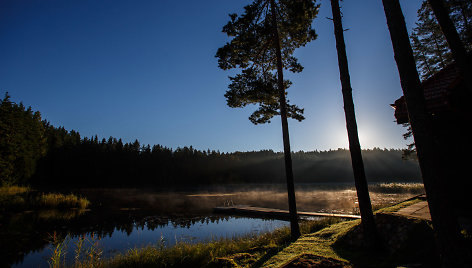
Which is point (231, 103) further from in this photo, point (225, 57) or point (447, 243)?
point (447, 243)

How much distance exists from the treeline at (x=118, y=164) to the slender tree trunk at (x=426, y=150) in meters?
42.5

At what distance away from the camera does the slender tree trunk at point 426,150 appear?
303cm

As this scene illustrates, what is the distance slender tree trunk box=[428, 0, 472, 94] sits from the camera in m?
5.23

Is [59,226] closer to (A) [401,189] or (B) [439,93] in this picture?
(B) [439,93]

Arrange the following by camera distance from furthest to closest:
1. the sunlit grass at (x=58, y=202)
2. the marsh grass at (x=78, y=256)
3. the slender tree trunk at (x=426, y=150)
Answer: the sunlit grass at (x=58, y=202) < the marsh grass at (x=78, y=256) < the slender tree trunk at (x=426, y=150)

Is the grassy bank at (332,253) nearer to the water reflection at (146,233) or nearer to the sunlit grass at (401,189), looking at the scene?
the water reflection at (146,233)

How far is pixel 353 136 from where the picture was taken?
18.7ft

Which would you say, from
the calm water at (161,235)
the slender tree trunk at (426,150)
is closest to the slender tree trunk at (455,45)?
the slender tree trunk at (426,150)

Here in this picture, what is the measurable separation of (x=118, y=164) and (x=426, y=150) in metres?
85.7

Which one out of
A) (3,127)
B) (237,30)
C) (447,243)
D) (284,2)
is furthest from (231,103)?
(3,127)

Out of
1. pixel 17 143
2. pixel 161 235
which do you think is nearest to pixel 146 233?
pixel 161 235

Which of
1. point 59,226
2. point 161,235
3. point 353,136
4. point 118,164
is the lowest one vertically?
point 59,226

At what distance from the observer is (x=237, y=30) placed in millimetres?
9875

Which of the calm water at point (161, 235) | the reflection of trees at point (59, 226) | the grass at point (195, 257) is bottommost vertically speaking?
the calm water at point (161, 235)
